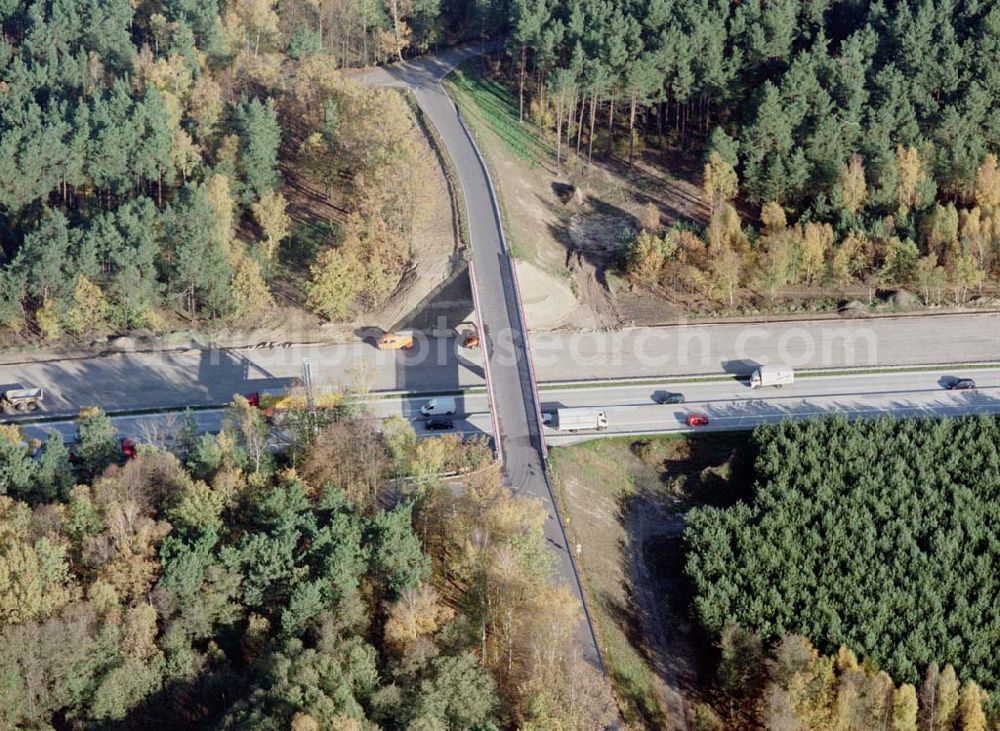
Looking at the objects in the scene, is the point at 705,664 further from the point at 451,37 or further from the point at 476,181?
the point at 451,37

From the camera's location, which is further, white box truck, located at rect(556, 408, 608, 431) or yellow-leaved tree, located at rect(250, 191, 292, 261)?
yellow-leaved tree, located at rect(250, 191, 292, 261)

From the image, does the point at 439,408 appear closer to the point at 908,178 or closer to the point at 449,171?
the point at 449,171

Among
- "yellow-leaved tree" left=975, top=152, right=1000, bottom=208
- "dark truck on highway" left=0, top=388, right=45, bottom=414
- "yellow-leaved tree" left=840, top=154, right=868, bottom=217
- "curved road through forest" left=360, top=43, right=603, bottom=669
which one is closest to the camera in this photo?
"curved road through forest" left=360, top=43, right=603, bottom=669

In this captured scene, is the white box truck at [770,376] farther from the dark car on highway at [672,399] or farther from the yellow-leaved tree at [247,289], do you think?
the yellow-leaved tree at [247,289]

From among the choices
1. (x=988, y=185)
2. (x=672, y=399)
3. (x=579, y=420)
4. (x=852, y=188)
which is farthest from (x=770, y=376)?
(x=988, y=185)

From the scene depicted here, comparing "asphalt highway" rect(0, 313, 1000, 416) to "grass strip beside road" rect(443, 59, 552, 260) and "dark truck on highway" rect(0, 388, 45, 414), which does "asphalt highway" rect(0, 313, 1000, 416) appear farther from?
"grass strip beside road" rect(443, 59, 552, 260)

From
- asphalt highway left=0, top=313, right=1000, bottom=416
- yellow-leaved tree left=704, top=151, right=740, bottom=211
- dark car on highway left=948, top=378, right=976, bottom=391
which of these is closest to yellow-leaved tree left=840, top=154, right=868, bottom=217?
yellow-leaved tree left=704, top=151, right=740, bottom=211

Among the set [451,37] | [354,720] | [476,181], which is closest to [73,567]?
[354,720]
